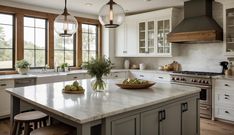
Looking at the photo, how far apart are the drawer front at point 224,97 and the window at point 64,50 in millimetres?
3852

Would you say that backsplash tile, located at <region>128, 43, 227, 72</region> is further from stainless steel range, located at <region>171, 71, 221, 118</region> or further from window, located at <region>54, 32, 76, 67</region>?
window, located at <region>54, 32, 76, 67</region>

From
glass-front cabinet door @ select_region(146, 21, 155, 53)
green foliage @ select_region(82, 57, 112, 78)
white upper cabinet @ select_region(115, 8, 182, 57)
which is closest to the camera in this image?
green foliage @ select_region(82, 57, 112, 78)

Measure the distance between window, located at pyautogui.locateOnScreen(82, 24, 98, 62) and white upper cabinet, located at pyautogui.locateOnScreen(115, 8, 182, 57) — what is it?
0.69m

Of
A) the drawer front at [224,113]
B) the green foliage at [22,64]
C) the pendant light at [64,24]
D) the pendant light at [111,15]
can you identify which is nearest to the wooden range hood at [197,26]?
the drawer front at [224,113]

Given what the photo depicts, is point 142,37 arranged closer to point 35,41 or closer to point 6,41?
point 35,41

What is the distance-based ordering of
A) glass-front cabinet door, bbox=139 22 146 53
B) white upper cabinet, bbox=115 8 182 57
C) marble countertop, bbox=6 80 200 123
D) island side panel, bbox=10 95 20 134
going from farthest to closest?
glass-front cabinet door, bbox=139 22 146 53 < white upper cabinet, bbox=115 8 182 57 < island side panel, bbox=10 95 20 134 < marble countertop, bbox=6 80 200 123

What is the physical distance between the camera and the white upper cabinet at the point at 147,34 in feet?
17.8

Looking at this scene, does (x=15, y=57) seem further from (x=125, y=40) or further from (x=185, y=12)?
(x=185, y=12)

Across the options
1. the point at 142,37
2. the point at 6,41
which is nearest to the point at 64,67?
the point at 6,41

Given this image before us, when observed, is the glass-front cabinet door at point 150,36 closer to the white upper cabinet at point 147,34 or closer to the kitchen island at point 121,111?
the white upper cabinet at point 147,34

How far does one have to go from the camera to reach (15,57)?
5.04m

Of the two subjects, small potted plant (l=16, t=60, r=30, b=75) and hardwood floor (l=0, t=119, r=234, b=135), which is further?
small potted plant (l=16, t=60, r=30, b=75)

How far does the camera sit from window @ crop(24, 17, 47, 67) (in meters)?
5.25

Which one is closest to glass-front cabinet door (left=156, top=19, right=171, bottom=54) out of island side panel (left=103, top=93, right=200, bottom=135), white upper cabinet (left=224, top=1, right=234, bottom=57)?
white upper cabinet (left=224, top=1, right=234, bottom=57)
